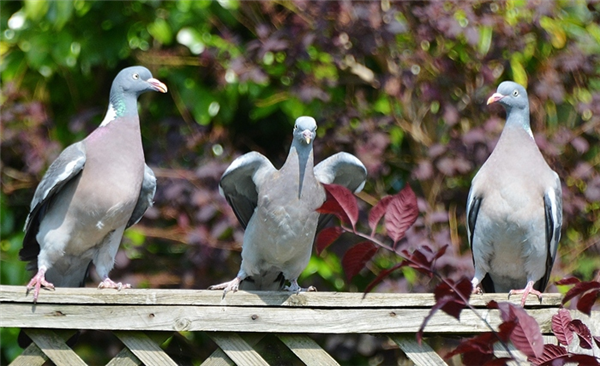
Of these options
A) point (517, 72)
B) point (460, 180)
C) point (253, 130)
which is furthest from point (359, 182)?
point (253, 130)

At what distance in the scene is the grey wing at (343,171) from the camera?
3.66 m

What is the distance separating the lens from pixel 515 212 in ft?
12.6

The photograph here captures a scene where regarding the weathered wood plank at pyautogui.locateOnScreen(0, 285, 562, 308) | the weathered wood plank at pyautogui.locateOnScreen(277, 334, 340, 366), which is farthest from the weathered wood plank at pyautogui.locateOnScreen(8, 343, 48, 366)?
the weathered wood plank at pyautogui.locateOnScreen(277, 334, 340, 366)

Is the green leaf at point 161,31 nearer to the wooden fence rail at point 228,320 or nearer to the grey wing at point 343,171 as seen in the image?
the grey wing at point 343,171

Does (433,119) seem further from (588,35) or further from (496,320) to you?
(496,320)

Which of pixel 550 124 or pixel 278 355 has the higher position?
pixel 278 355

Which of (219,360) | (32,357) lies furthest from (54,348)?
(219,360)

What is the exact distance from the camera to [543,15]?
5.03 metres

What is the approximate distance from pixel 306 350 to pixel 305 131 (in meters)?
1.11

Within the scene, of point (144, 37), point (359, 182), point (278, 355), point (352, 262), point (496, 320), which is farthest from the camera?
point (144, 37)

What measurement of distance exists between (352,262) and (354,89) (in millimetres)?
3867

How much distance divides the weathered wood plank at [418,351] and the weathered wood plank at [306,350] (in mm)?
225

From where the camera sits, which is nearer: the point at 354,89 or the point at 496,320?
the point at 496,320

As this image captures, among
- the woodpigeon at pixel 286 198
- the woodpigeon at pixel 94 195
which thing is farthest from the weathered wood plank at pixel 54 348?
the woodpigeon at pixel 94 195
